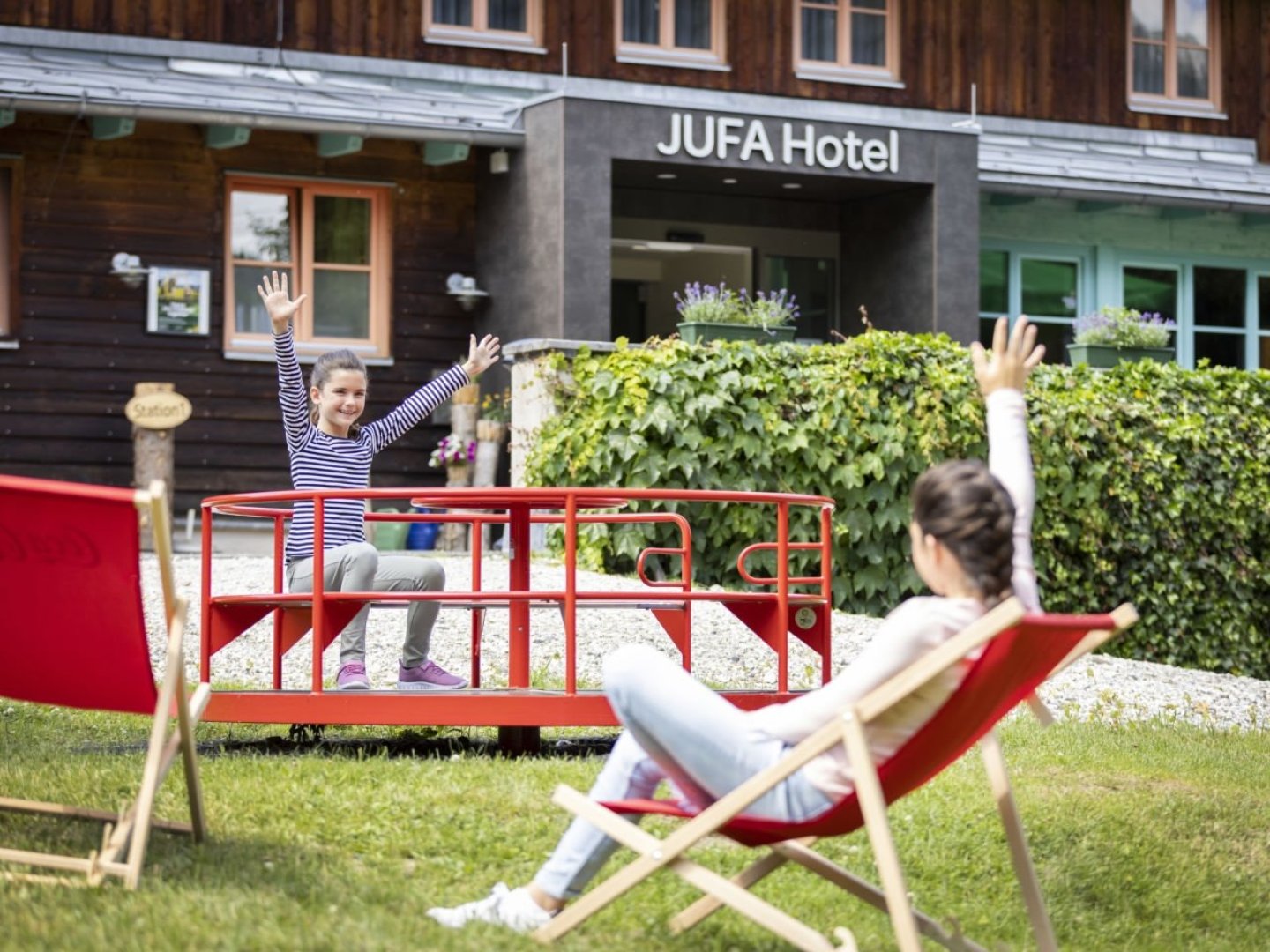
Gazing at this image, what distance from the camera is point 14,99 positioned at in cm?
1480

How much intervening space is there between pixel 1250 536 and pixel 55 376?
9938 mm

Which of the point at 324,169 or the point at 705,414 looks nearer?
the point at 705,414

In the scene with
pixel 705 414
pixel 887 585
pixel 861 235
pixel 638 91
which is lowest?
pixel 887 585

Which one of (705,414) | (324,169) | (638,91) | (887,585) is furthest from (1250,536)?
(324,169)

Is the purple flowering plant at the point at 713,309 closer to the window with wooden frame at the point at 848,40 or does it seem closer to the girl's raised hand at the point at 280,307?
the window with wooden frame at the point at 848,40

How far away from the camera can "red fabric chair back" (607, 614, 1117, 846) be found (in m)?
3.84

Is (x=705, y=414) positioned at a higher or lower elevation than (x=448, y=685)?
higher

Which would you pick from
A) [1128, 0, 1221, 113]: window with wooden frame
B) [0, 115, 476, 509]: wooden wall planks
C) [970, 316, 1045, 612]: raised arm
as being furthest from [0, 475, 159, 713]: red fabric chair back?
[1128, 0, 1221, 113]: window with wooden frame

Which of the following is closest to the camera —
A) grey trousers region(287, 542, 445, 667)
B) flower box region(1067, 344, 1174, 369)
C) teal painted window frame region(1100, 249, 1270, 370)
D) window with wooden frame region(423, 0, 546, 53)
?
grey trousers region(287, 542, 445, 667)

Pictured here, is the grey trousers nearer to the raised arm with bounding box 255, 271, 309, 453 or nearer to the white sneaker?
the raised arm with bounding box 255, 271, 309, 453

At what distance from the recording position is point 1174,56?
21.6 meters

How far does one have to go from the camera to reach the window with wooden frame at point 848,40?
19.4m

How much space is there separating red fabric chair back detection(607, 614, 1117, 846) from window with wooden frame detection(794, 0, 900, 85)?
15.9 meters

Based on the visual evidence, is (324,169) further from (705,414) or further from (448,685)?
(448,685)
